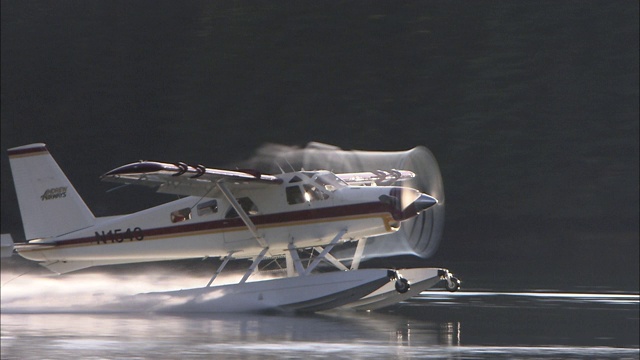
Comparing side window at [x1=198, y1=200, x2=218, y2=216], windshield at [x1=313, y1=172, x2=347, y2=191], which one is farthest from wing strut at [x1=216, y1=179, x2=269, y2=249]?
Result: windshield at [x1=313, y1=172, x2=347, y2=191]

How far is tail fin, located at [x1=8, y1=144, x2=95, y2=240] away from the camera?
1548 cm

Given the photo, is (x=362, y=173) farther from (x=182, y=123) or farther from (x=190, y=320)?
(x=182, y=123)

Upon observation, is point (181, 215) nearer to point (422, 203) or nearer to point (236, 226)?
point (236, 226)

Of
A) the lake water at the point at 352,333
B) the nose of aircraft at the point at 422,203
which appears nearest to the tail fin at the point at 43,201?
the lake water at the point at 352,333

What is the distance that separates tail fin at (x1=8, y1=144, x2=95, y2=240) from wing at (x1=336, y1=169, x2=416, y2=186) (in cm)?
387

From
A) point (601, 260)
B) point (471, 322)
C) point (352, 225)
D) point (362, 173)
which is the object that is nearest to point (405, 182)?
point (362, 173)

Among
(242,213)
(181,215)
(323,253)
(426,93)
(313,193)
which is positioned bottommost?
(323,253)

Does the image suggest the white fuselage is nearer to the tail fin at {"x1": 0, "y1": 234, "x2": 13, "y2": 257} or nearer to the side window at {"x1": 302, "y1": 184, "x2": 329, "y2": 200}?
the side window at {"x1": 302, "y1": 184, "x2": 329, "y2": 200}

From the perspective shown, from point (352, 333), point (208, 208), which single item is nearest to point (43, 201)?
point (208, 208)

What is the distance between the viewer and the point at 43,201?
15523 mm

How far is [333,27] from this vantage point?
78.6 feet

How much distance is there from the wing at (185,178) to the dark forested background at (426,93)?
7431mm

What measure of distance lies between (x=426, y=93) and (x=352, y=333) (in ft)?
49.7

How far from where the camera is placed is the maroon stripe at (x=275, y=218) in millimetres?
14062
